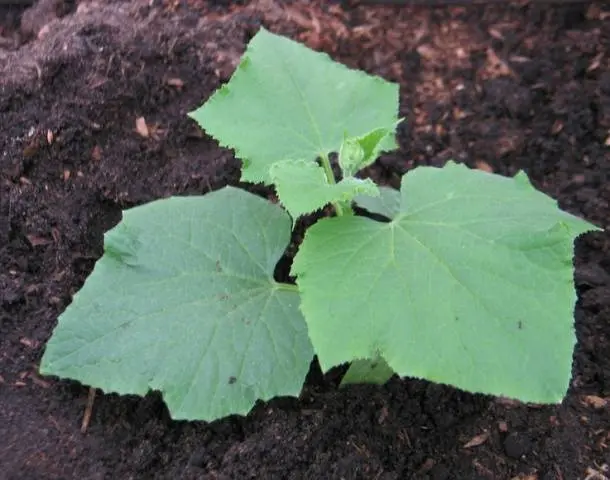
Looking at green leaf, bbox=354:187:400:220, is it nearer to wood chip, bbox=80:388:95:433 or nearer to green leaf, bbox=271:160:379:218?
green leaf, bbox=271:160:379:218

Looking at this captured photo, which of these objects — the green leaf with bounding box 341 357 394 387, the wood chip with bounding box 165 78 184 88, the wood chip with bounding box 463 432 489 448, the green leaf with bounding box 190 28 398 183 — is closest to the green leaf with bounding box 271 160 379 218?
the green leaf with bounding box 190 28 398 183

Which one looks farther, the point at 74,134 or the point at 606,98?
the point at 606,98

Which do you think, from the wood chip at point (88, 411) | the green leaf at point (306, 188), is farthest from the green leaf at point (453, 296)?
the wood chip at point (88, 411)

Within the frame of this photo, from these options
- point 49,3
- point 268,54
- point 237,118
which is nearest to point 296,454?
point 237,118

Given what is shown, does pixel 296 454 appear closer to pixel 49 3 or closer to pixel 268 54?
pixel 268 54

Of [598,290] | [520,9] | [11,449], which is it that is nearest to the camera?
[11,449]

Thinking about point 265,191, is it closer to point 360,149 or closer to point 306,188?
point 360,149

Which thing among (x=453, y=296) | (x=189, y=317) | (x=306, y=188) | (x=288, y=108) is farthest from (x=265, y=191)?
(x=453, y=296)
